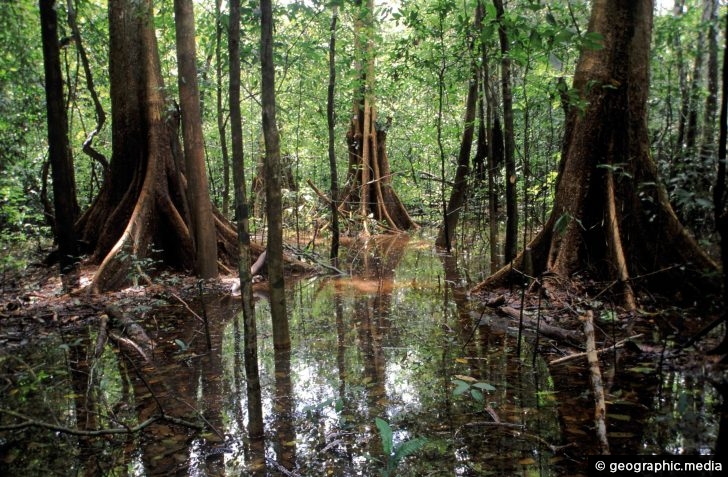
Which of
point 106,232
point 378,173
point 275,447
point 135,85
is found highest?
point 135,85

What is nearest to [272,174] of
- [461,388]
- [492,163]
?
[461,388]

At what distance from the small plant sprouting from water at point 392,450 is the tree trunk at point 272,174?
2.05m

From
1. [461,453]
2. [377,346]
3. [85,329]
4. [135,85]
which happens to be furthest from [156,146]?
[461,453]

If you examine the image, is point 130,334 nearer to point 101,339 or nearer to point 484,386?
point 101,339

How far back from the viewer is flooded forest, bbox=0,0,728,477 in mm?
3615

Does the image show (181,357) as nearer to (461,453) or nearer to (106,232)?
(461,453)

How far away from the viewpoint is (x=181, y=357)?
5684 millimetres

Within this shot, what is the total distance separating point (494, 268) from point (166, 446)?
23.7 feet

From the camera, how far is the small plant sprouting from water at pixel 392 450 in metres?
3.26

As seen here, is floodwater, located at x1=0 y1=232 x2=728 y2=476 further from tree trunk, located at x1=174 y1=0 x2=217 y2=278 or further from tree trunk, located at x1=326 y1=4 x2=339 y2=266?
tree trunk, located at x1=326 y1=4 x2=339 y2=266

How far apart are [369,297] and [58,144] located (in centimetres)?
604

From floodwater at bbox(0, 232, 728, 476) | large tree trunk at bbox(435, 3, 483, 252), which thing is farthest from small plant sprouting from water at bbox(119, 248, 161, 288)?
large tree trunk at bbox(435, 3, 483, 252)

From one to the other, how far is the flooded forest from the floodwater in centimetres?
3

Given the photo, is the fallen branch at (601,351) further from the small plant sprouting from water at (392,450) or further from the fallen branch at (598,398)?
the small plant sprouting from water at (392,450)
